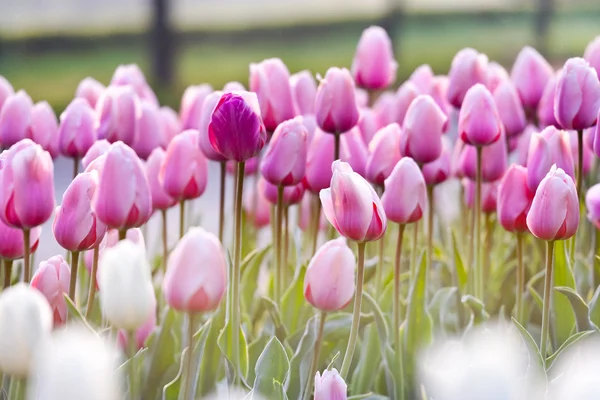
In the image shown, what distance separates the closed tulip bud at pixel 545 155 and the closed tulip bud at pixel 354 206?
0.30 meters

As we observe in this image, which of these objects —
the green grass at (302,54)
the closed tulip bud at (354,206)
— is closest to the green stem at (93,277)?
the closed tulip bud at (354,206)

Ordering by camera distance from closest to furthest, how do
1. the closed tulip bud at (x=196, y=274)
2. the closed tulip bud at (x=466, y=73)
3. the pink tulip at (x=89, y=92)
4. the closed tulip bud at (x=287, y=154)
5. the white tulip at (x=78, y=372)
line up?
the white tulip at (x=78, y=372) < the closed tulip bud at (x=196, y=274) < the closed tulip bud at (x=287, y=154) < the closed tulip bud at (x=466, y=73) < the pink tulip at (x=89, y=92)

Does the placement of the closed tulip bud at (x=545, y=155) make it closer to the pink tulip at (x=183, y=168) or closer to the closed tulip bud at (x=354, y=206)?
the closed tulip bud at (x=354, y=206)

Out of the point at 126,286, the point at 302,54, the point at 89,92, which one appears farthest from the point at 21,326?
the point at 302,54

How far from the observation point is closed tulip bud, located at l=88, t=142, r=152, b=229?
0.93 metres

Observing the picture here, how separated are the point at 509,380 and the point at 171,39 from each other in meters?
7.39

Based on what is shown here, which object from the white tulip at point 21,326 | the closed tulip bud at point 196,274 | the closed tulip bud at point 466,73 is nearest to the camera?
the white tulip at point 21,326

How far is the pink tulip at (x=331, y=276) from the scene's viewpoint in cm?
93

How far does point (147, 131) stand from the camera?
1.46m

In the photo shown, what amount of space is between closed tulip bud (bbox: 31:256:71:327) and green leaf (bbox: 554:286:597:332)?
1.86 ft

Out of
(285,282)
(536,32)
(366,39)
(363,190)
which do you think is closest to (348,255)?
A: (363,190)

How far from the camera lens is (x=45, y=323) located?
649mm

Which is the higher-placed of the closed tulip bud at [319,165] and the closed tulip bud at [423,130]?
the closed tulip bud at [423,130]

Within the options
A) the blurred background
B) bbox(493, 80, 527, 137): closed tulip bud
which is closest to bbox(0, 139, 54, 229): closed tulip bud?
bbox(493, 80, 527, 137): closed tulip bud
